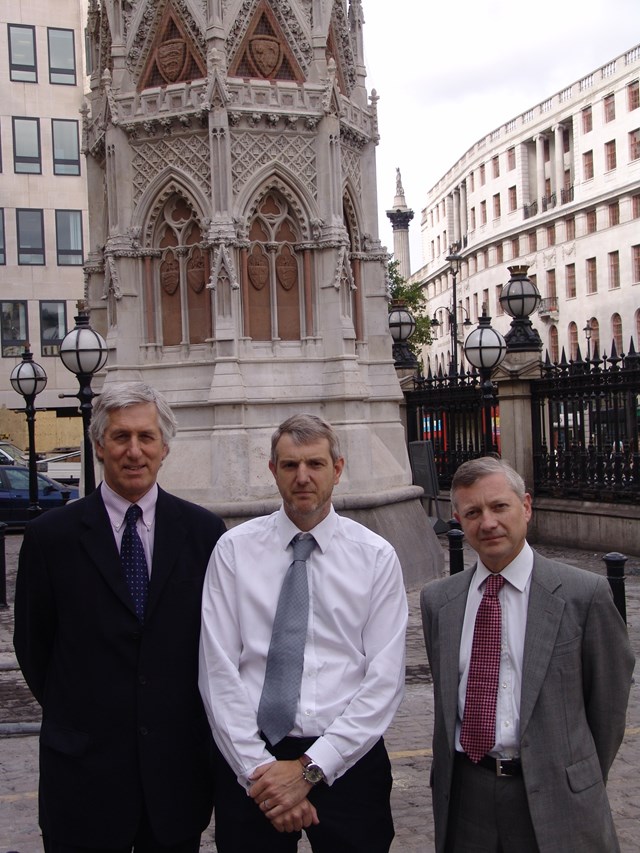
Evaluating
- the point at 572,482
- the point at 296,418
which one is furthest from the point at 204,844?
the point at 572,482

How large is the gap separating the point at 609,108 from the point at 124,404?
56.7 metres

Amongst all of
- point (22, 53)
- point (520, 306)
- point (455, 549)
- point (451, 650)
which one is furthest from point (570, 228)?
point (451, 650)

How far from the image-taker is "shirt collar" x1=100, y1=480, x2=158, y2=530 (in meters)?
3.75

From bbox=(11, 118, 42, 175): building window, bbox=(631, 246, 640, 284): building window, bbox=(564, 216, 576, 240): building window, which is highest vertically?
bbox=(11, 118, 42, 175): building window

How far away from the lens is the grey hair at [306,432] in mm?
3648

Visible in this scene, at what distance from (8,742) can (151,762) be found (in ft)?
13.7

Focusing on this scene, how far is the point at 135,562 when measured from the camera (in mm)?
3680

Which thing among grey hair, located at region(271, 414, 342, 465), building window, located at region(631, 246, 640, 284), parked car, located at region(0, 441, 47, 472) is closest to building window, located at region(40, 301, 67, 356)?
parked car, located at region(0, 441, 47, 472)

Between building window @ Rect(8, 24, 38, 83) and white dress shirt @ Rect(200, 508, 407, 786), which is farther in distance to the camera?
building window @ Rect(8, 24, 38, 83)

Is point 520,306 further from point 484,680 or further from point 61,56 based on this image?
point 61,56

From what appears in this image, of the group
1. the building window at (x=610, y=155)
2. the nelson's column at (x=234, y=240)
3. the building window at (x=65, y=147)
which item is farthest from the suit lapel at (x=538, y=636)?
the building window at (x=610, y=155)

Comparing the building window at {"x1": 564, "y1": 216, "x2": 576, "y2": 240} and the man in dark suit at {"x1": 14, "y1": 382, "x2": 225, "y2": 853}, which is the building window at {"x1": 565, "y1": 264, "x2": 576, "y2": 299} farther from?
the man in dark suit at {"x1": 14, "y1": 382, "x2": 225, "y2": 853}

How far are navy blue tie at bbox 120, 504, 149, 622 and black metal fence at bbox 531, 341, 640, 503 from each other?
1301 centimetres

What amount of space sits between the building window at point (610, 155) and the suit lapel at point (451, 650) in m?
56.0
